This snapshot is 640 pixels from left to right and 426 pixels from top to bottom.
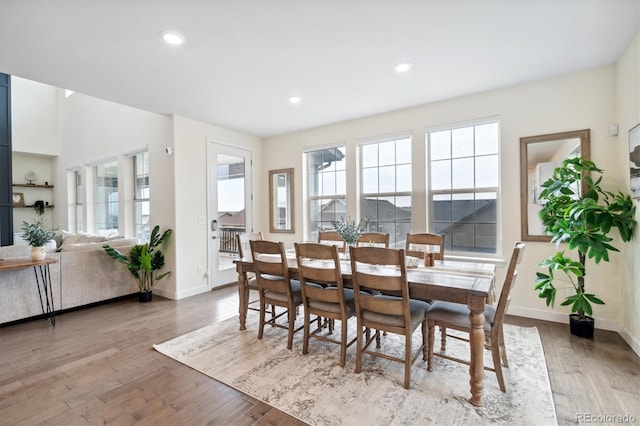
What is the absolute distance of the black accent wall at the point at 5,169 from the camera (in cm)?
428

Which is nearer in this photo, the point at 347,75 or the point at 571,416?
the point at 571,416

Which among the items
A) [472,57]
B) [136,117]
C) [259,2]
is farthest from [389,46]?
[136,117]

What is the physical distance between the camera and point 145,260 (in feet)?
13.1

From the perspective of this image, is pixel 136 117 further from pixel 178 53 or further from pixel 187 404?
pixel 187 404

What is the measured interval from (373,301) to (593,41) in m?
2.89

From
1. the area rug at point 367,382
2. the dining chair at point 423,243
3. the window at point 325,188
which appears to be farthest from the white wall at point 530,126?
the dining chair at point 423,243

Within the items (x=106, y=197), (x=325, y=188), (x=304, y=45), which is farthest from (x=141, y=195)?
(x=304, y=45)

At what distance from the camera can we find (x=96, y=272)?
394 centimetres

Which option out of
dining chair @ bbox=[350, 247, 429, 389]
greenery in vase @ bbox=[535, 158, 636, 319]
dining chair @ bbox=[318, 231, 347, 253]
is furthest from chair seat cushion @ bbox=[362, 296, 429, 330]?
greenery in vase @ bbox=[535, 158, 636, 319]

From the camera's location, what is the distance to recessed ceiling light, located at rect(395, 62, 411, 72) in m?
2.79

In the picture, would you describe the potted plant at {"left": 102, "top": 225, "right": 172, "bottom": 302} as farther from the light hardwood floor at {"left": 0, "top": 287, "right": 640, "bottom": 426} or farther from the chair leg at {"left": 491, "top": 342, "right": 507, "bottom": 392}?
the chair leg at {"left": 491, "top": 342, "right": 507, "bottom": 392}

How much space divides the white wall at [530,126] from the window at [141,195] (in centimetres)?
380

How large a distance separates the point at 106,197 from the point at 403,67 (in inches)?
244

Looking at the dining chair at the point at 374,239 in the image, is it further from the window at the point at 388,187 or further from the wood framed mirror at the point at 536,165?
the wood framed mirror at the point at 536,165
